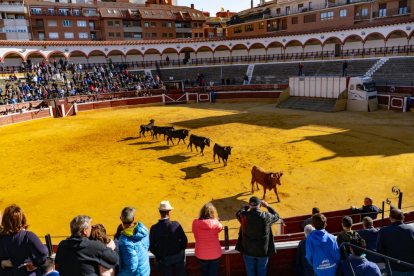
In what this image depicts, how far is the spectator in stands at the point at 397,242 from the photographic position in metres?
3.94

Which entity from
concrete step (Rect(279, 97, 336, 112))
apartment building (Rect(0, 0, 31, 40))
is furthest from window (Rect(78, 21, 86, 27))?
concrete step (Rect(279, 97, 336, 112))

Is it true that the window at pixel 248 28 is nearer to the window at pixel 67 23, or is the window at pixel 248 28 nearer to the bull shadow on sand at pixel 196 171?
the window at pixel 67 23

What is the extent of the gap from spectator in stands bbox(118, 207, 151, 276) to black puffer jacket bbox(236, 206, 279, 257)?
1.41 meters

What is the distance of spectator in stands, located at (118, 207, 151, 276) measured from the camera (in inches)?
155

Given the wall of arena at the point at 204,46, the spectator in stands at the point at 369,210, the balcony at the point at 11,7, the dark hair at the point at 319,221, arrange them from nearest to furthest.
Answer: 1. the dark hair at the point at 319,221
2. the spectator in stands at the point at 369,210
3. the wall of arena at the point at 204,46
4. the balcony at the point at 11,7

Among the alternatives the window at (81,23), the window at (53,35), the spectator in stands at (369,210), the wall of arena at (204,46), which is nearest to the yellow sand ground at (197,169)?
the spectator in stands at (369,210)

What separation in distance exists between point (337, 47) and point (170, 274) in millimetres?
43387

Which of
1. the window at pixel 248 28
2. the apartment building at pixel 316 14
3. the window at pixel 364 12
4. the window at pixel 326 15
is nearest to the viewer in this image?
the apartment building at pixel 316 14

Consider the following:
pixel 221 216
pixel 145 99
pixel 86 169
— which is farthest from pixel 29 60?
pixel 221 216

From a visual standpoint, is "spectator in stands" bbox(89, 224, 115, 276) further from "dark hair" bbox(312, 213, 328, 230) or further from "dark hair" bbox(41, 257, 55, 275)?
"dark hair" bbox(312, 213, 328, 230)

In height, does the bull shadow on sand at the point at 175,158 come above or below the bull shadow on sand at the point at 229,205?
above

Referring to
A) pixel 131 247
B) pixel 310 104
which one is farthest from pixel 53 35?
pixel 131 247

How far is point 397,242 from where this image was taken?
398cm

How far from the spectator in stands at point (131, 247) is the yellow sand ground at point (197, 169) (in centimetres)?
353
